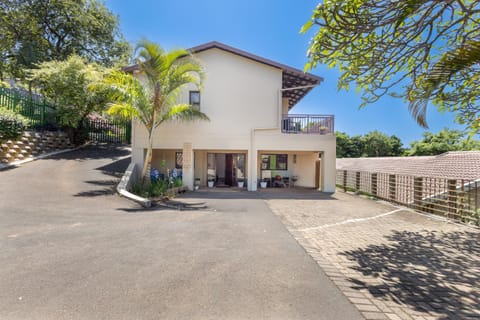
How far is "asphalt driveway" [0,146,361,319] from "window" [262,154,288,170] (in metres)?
8.76

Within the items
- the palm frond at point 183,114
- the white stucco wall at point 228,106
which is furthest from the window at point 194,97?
the palm frond at point 183,114

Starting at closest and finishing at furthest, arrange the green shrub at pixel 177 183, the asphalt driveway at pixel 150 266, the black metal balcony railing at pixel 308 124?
the asphalt driveway at pixel 150 266
the green shrub at pixel 177 183
the black metal balcony railing at pixel 308 124

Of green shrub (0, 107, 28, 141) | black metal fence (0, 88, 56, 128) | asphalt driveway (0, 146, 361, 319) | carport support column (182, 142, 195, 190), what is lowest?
asphalt driveway (0, 146, 361, 319)

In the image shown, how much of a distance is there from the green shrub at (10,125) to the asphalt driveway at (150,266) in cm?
453

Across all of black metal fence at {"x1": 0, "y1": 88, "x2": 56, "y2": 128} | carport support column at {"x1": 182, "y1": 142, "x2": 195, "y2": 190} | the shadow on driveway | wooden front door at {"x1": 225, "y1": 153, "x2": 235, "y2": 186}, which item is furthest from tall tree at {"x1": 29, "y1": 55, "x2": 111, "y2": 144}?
the shadow on driveway

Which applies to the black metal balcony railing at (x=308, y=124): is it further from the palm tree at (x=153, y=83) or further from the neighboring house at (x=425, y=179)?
the palm tree at (x=153, y=83)

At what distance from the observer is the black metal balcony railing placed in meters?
12.8

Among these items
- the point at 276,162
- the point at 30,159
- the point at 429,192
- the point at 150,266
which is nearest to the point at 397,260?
the point at 150,266

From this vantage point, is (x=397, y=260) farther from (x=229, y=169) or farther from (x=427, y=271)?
(x=229, y=169)

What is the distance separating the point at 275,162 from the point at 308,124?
13.1 feet

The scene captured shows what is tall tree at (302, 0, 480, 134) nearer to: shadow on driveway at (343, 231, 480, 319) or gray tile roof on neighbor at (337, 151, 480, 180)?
shadow on driveway at (343, 231, 480, 319)

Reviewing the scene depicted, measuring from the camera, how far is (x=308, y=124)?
13.0m

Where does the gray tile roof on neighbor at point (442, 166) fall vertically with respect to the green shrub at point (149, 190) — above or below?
above

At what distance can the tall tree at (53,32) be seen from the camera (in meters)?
16.8
